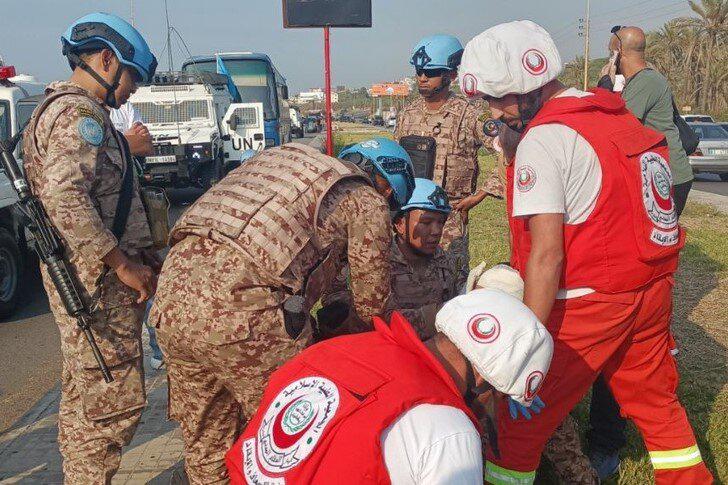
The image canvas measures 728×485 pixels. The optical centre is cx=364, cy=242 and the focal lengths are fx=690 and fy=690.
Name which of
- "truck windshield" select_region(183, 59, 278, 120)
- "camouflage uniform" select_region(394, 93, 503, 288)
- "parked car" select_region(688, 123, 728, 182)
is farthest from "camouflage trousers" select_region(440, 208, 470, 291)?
"truck windshield" select_region(183, 59, 278, 120)

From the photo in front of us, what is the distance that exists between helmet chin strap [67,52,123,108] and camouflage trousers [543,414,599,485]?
90.9 inches

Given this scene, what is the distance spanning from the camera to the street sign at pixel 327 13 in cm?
541

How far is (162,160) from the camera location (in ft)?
42.7

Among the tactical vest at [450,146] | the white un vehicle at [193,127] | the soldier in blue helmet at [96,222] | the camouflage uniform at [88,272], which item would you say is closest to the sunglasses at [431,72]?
the tactical vest at [450,146]

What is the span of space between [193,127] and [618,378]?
42.6 ft

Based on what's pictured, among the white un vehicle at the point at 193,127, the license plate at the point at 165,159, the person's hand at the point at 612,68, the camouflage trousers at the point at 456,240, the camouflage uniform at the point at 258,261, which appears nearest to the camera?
the camouflage uniform at the point at 258,261

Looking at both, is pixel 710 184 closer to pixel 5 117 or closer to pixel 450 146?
pixel 450 146

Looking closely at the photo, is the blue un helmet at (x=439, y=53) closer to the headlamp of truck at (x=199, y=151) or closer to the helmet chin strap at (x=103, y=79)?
the helmet chin strap at (x=103, y=79)

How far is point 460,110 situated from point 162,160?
31.6ft

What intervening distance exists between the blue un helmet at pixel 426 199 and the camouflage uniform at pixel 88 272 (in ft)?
4.22

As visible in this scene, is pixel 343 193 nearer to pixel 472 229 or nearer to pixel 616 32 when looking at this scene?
pixel 616 32

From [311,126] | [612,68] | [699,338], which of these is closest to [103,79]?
[612,68]

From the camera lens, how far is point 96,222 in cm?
259

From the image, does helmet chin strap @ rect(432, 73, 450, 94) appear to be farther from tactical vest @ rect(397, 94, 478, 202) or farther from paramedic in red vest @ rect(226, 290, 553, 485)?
paramedic in red vest @ rect(226, 290, 553, 485)
